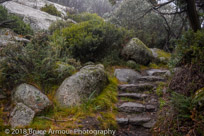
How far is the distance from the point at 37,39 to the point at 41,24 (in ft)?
19.7

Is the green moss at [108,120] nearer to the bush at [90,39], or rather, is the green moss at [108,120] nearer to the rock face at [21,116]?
the rock face at [21,116]

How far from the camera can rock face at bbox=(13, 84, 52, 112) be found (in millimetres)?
3229

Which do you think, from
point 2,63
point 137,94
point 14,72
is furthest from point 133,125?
point 2,63

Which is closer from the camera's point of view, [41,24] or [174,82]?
[174,82]

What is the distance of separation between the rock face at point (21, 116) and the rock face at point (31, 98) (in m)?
0.14

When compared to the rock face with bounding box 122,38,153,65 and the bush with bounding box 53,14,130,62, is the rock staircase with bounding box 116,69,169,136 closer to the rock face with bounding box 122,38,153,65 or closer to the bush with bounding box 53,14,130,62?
the bush with bounding box 53,14,130,62

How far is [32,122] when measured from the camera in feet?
9.78

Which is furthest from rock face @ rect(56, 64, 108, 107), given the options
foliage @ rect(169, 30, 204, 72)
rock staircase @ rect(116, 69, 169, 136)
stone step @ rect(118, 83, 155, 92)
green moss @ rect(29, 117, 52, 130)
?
foliage @ rect(169, 30, 204, 72)

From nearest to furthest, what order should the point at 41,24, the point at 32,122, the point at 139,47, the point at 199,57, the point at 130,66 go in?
the point at 32,122 < the point at 199,57 < the point at 130,66 < the point at 139,47 < the point at 41,24

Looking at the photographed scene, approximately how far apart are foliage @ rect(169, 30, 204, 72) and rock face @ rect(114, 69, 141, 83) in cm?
184

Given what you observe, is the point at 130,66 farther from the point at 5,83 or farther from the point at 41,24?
the point at 41,24

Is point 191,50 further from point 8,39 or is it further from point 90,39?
point 8,39

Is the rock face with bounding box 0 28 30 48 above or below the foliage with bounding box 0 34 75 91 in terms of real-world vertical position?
above

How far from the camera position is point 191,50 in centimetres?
386
